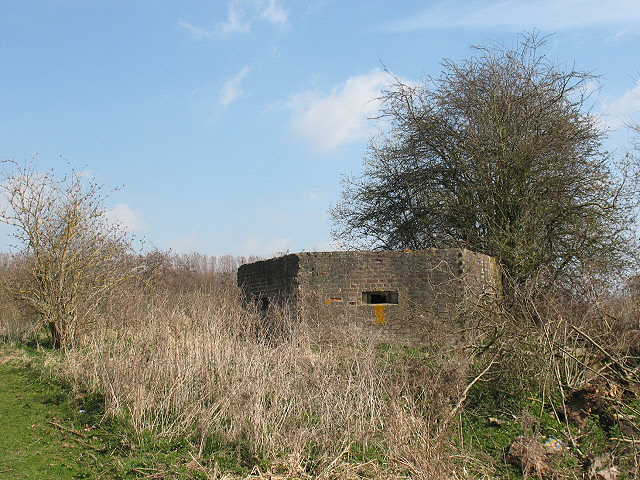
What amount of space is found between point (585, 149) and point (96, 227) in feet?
40.5

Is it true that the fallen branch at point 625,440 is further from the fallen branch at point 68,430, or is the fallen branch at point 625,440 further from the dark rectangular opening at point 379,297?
the fallen branch at point 68,430

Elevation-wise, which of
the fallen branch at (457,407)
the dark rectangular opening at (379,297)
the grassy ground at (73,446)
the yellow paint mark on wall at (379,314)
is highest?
the dark rectangular opening at (379,297)

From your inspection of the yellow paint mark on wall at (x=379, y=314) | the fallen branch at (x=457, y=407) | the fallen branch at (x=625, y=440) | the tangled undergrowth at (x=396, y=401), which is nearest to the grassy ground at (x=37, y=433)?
the tangled undergrowth at (x=396, y=401)

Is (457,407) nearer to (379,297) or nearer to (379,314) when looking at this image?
(379,314)

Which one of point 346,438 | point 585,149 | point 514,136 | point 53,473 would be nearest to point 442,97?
point 514,136

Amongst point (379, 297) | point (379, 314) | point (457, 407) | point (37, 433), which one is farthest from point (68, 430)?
point (379, 297)

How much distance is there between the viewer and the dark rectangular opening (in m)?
10.4

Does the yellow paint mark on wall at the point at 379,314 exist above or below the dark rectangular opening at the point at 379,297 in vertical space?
below

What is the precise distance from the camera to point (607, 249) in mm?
13711

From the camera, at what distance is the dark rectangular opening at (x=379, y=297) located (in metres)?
10.4

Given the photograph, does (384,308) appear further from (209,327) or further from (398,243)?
(398,243)

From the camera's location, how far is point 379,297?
10.5 meters

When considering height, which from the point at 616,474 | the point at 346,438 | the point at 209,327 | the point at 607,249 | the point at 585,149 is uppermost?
the point at 585,149

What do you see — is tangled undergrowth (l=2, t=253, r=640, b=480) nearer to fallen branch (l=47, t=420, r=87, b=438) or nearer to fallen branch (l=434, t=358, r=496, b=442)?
fallen branch (l=434, t=358, r=496, b=442)
